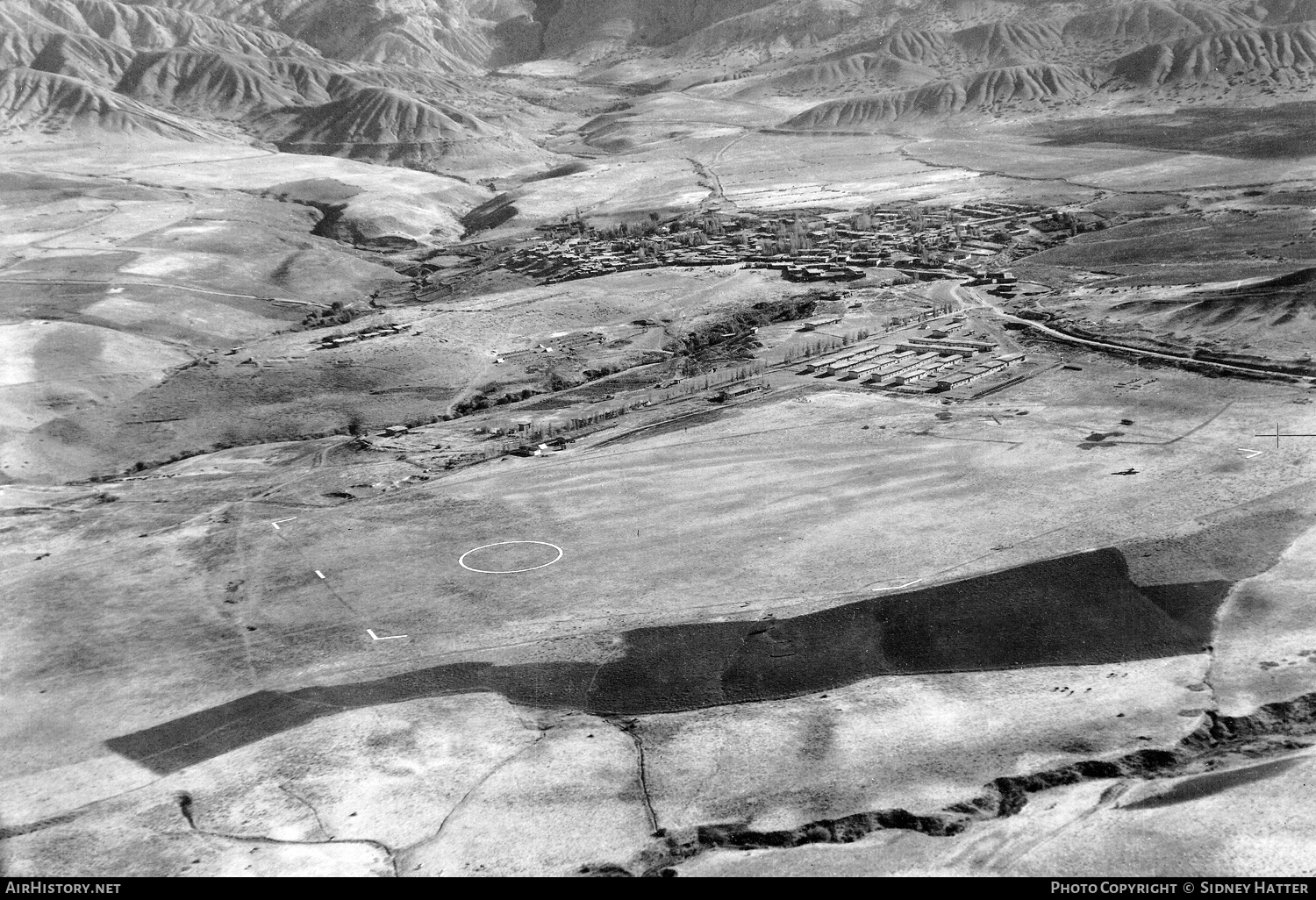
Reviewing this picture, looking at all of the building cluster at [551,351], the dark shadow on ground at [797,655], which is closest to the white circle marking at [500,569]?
the dark shadow on ground at [797,655]

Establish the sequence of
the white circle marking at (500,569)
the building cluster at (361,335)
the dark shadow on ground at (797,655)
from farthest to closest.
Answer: the building cluster at (361,335)
the white circle marking at (500,569)
the dark shadow on ground at (797,655)

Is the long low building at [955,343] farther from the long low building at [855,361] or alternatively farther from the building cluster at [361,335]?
the building cluster at [361,335]

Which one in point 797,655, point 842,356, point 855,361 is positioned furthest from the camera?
point 842,356

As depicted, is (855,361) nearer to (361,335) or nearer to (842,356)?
(842,356)

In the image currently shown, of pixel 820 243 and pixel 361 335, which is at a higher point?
pixel 820 243

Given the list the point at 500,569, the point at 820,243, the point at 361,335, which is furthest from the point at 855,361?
the point at 820,243

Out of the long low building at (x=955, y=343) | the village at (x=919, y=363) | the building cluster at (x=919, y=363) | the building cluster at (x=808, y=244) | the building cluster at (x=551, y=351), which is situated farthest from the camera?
the building cluster at (x=808, y=244)
